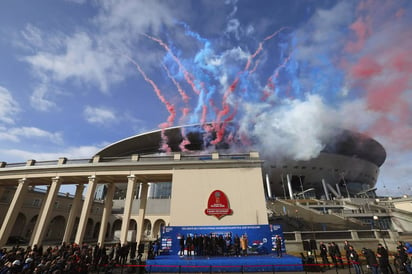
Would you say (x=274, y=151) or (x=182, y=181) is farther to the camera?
(x=274, y=151)

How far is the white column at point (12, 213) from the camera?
67.6ft

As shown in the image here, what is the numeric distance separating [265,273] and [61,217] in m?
43.9

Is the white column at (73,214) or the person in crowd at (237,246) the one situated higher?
the white column at (73,214)

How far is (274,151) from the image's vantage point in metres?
64.2

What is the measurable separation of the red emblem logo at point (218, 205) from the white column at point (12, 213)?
2138 centimetres

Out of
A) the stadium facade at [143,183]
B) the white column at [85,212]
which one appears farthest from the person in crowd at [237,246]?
the white column at [85,212]

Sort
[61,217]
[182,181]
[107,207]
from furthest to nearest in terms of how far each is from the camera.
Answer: [61,217] < [107,207] < [182,181]

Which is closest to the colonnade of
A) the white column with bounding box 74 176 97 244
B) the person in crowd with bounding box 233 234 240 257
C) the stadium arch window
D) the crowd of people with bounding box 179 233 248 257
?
the white column with bounding box 74 176 97 244

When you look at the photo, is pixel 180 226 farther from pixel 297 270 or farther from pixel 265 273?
pixel 297 270

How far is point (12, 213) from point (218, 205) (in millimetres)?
22832

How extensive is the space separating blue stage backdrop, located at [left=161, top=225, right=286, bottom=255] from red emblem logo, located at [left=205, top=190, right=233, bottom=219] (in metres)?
1.42

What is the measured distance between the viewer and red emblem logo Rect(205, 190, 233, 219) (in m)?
19.0

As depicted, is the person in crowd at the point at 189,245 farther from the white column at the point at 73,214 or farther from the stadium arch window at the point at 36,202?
the stadium arch window at the point at 36,202

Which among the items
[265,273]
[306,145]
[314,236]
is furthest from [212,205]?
[306,145]
